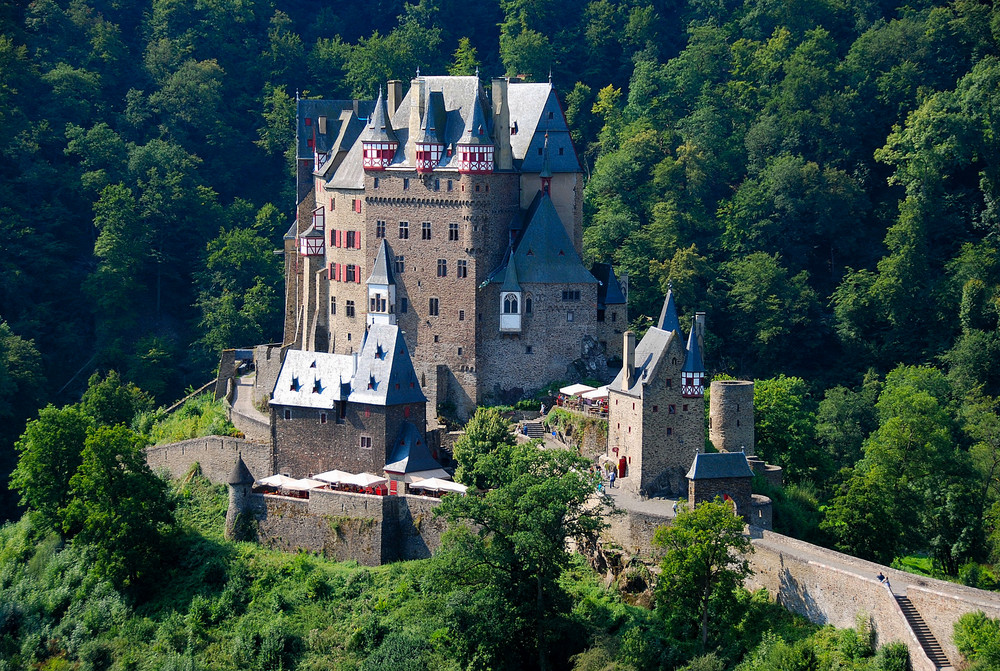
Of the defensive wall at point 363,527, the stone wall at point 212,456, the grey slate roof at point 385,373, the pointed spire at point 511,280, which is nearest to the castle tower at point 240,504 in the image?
the defensive wall at point 363,527

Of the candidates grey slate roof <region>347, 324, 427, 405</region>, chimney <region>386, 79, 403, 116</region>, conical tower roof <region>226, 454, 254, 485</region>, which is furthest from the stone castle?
conical tower roof <region>226, 454, 254, 485</region>

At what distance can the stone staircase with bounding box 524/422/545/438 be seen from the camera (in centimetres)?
6694

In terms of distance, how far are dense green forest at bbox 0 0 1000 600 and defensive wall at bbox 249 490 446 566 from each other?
12.9m

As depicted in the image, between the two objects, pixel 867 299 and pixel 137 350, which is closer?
pixel 867 299

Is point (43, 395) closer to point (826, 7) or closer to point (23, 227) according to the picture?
point (23, 227)

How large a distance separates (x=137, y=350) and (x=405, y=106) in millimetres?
23101

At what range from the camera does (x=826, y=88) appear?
88188 millimetres

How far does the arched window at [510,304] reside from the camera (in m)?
68.4

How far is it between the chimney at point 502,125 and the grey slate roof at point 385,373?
8.92 m

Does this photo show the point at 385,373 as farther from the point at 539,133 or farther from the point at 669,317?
the point at 539,133

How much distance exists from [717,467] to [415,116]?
20.4 metres

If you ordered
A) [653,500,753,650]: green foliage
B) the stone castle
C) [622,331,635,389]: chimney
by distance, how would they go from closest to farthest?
[653,500,753,650]: green foliage < [622,331,635,389]: chimney < the stone castle

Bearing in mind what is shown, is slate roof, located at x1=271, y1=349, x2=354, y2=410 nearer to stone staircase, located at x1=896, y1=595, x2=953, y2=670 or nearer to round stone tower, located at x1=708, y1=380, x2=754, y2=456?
round stone tower, located at x1=708, y1=380, x2=754, y2=456

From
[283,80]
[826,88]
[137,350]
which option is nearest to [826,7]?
[826,88]
